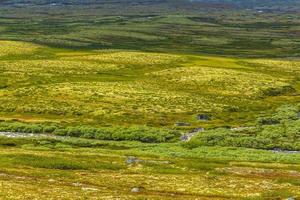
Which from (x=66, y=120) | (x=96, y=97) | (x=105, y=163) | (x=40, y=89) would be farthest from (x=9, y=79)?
(x=105, y=163)

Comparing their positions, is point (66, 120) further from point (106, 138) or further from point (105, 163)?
point (105, 163)

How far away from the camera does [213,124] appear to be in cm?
8762

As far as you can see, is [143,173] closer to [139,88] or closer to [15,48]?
[139,88]

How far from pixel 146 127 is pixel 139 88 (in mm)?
34643

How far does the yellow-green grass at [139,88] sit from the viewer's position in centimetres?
9506

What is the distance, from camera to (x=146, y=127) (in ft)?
271

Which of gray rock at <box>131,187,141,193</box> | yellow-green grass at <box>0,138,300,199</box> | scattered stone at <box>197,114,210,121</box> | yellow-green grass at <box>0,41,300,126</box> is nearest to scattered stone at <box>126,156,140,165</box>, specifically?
yellow-green grass at <box>0,138,300,199</box>

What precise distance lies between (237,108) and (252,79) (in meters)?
30.8

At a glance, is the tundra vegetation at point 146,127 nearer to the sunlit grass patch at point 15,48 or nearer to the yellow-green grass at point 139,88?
the yellow-green grass at point 139,88

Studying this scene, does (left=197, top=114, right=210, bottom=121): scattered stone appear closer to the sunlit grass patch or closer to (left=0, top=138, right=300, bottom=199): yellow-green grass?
(left=0, top=138, right=300, bottom=199): yellow-green grass

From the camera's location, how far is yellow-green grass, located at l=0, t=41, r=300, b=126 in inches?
3743

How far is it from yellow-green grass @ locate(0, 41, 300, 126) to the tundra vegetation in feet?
0.81

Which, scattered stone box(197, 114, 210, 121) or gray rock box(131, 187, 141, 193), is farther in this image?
scattered stone box(197, 114, 210, 121)

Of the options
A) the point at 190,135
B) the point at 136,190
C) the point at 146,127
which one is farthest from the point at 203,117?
the point at 136,190
